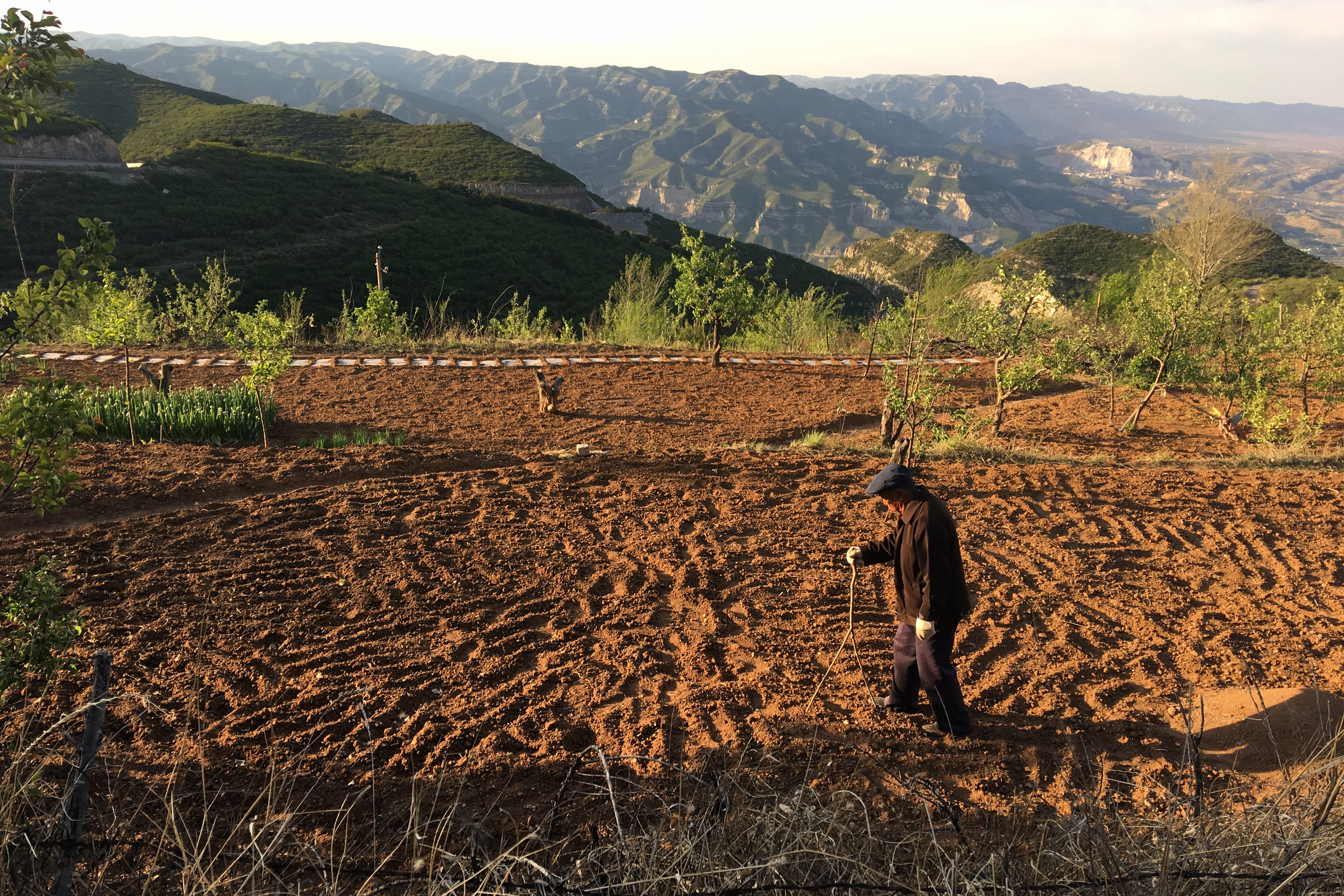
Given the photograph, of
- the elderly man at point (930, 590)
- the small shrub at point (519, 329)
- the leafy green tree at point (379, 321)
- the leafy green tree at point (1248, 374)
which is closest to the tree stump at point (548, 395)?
the small shrub at point (519, 329)

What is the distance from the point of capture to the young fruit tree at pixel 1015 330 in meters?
8.37

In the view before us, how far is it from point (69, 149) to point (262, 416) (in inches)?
1799

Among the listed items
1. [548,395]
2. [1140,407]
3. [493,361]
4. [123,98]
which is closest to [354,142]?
[123,98]

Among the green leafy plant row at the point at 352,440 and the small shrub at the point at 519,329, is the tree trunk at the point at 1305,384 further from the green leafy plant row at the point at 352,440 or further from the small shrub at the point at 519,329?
the small shrub at the point at 519,329

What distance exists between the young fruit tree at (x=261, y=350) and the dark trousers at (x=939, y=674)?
670 centimetres

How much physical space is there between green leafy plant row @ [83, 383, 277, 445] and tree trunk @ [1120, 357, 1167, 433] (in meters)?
11.0

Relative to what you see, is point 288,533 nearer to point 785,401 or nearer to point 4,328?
point 4,328

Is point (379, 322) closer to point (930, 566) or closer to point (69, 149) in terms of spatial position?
point (930, 566)

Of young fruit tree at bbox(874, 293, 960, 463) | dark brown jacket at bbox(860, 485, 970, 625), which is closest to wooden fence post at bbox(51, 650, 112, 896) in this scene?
dark brown jacket at bbox(860, 485, 970, 625)

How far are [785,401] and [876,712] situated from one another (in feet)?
24.2

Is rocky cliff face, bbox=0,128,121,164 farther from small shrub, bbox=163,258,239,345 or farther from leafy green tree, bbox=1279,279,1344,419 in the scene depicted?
leafy green tree, bbox=1279,279,1344,419

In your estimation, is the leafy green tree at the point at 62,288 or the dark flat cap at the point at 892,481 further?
the dark flat cap at the point at 892,481

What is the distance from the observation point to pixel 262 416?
7.93 meters

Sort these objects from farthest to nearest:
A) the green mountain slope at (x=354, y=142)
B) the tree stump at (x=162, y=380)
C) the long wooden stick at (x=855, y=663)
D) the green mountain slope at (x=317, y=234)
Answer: the green mountain slope at (x=354, y=142), the green mountain slope at (x=317, y=234), the tree stump at (x=162, y=380), the long wooden stick at (x=855, y=663)
